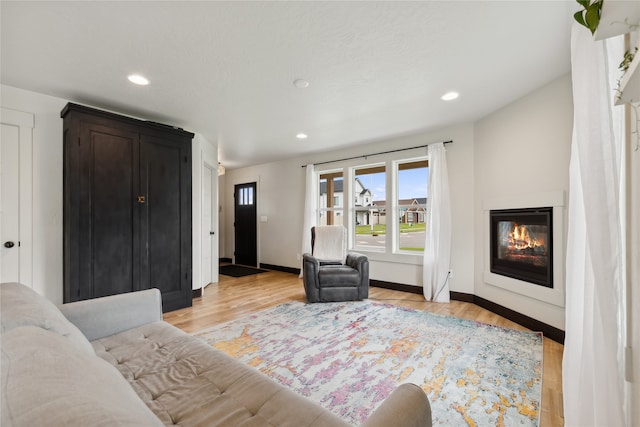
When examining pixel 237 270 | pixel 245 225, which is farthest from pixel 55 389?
pixel 245 225

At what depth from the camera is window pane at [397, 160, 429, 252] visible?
4.41 m

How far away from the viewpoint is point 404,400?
0.85 m

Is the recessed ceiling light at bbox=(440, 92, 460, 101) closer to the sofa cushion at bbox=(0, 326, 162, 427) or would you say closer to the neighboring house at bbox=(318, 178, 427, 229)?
the neighboring house at bbox=(318, 178, 427, 229)

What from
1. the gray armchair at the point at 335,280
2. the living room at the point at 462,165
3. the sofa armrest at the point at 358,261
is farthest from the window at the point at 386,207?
the gray armchair at the point at 335,280

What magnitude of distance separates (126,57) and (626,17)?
2.95 metres

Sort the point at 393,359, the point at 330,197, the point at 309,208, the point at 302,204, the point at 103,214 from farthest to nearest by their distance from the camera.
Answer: the point at 302,204 < the point at 330,197 < the point at 309,208 < the point at 103,214 < the point at 393,359

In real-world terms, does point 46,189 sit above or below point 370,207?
above

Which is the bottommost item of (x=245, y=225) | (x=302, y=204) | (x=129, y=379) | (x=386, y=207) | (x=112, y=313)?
(x=129, y=379)

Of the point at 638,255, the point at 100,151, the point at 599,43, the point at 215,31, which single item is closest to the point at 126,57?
the point at 215,31

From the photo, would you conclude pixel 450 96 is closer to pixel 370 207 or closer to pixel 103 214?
pixel 370 207

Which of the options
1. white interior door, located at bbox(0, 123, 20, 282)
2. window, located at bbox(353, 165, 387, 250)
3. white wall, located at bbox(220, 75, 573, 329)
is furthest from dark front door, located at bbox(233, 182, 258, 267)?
white interior door, located at bbox(0, 123, 20, 282)

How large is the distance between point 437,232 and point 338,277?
157 centimetres

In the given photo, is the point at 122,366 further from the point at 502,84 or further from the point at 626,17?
the point at 502,84

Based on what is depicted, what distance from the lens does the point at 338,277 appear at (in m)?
3.82
